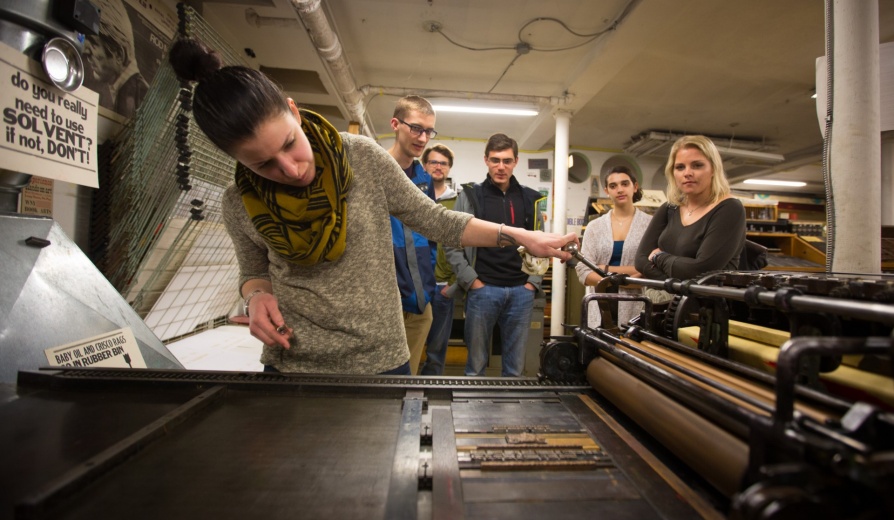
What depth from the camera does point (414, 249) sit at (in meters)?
1.90

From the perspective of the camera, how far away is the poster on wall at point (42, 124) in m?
1.15

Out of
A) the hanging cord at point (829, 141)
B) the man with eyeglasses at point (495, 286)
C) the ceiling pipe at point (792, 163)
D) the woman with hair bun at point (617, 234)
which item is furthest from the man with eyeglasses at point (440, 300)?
the ceiling pipe at point (792, 163)

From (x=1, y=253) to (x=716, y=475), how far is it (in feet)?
6.11

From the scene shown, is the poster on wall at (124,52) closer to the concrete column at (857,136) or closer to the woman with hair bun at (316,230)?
the woman with hair bun at (316,230)

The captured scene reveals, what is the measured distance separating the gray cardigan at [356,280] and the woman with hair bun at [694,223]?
120 cm

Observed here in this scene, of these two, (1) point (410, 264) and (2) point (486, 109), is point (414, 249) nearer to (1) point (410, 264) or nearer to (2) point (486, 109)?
(1) point (410, 264)

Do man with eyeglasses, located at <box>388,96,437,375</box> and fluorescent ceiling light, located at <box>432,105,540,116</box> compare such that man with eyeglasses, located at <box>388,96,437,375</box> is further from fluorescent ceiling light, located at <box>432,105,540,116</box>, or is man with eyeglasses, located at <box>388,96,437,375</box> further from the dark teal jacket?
fluorescent ceiling light, located at <box>432,105,540,116</box>

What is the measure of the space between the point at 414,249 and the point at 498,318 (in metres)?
1.04

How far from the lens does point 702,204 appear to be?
2.00 m

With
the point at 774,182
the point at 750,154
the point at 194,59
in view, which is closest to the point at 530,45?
the point at 194,59

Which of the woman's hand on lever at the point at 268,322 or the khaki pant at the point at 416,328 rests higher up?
the woman's hand on lever at the point at 268,322

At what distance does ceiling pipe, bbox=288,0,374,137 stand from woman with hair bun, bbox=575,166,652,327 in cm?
237

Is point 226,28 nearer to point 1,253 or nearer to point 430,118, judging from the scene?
point 430,118

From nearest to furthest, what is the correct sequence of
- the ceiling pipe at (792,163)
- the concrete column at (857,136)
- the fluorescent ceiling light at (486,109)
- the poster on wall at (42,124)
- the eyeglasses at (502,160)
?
the poster on wall at (42,124), the concrete column at (857,136), the eyeglasses at (502,160), the fluorescent ceiling light at (486,109), the ceiling pipe at (792,163)
